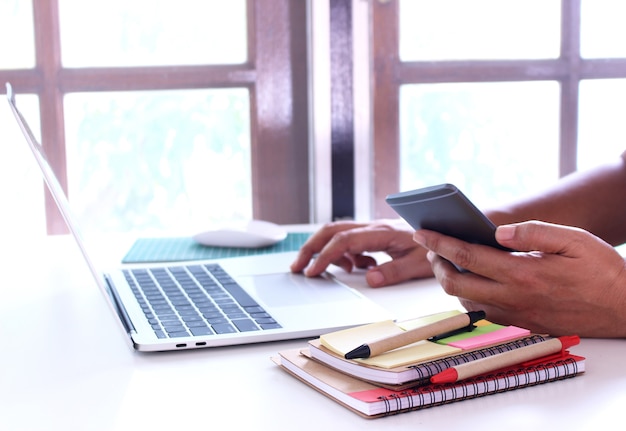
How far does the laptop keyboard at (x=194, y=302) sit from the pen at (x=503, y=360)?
0.27 meters

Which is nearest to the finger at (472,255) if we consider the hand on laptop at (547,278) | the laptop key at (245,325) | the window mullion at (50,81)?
the hand on laptop at (547,278)

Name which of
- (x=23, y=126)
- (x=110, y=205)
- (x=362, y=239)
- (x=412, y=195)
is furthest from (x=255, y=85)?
(x=412, y=195)

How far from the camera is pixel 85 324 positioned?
950mm

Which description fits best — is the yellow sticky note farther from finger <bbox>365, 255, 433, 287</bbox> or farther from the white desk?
finger <bbox>365, 255, 433, 287</bbox>

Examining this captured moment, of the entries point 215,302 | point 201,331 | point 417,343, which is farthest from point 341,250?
point 417,343

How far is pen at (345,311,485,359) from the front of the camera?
66 centimetres

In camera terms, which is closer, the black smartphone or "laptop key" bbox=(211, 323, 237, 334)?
the black smartphone

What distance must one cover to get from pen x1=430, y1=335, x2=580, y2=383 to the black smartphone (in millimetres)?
A: 125

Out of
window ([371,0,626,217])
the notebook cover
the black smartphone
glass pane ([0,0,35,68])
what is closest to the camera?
the black smartphone

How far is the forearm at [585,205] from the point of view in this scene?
1.16m

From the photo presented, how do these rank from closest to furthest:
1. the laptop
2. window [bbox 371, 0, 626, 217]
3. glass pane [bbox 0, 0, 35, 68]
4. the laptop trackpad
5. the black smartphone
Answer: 1. the black smartphone
2. the laptop
3. the laptop trackpad
4. glass pane [bbox 0, 0, 35, 68]
5. window [bbox 371, 0, 626, 217]

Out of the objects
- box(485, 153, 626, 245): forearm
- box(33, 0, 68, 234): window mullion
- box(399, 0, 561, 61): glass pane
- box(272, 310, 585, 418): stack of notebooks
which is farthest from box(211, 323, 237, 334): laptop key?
box(399, 0, 561, 61): glass pane

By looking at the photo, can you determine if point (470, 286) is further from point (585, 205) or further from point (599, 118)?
point (599, 118)

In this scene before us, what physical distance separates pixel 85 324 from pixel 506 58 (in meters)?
1.38
